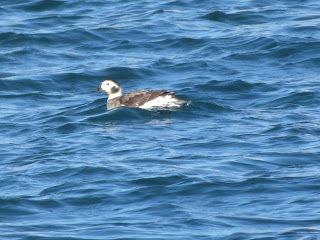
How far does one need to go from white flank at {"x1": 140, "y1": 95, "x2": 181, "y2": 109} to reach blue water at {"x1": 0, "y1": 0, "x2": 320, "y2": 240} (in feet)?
Result: 0.45

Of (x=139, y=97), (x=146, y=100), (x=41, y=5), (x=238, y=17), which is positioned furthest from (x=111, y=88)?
(x=41, y=5)

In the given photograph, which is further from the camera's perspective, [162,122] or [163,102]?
[163,102]

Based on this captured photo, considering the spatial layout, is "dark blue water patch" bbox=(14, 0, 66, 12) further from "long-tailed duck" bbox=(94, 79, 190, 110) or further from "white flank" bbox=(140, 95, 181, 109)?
"white flank" bbox=(140, 95, 181, 109)

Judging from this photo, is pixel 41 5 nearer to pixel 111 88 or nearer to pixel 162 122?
pixel 111 88

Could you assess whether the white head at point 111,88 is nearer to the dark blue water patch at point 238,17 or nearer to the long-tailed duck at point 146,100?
the long-tailed duck at point 146,100

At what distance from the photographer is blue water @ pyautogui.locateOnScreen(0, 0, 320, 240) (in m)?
10.2

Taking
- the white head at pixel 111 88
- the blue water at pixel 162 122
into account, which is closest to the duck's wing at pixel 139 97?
the blue water at pixel 162 122

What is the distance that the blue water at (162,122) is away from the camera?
10172 mm

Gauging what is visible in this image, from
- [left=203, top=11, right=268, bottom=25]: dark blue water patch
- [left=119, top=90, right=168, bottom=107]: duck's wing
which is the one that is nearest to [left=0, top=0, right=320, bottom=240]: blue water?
[left=203, top=11, right=268, bottom=25]: dark blue water patch

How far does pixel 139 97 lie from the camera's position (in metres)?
16.3

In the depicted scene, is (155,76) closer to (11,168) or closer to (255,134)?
(255,134)

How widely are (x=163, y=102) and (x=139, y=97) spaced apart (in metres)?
0.56

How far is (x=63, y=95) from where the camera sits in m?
18.1

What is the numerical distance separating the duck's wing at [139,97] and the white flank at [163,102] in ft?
0.22
